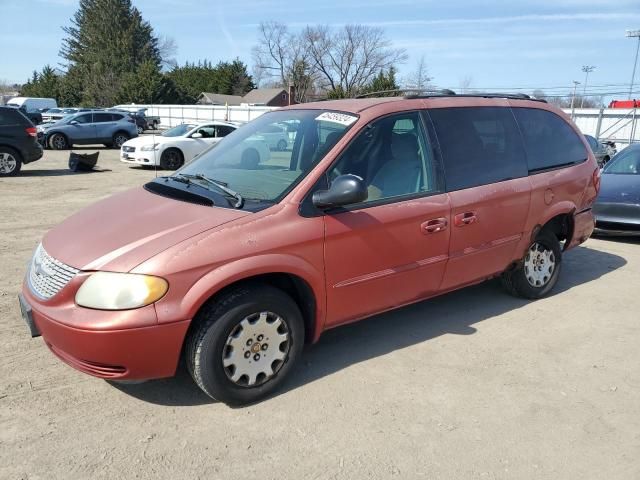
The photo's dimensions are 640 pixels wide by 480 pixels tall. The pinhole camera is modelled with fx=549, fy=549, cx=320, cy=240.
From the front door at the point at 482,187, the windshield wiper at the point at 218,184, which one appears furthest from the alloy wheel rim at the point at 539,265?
the windshield wiper at the point at 218,184

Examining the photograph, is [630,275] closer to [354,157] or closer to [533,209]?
[533,209]

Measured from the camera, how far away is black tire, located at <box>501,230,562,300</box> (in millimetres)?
5137

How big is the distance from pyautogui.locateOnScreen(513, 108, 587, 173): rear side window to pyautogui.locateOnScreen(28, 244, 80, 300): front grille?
387 centimetres

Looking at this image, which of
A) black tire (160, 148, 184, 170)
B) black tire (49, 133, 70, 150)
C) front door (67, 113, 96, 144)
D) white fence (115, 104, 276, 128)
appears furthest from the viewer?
white fence (115, 104, 276, 128)

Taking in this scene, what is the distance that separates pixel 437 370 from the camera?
383 centimetres

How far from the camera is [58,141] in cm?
2264

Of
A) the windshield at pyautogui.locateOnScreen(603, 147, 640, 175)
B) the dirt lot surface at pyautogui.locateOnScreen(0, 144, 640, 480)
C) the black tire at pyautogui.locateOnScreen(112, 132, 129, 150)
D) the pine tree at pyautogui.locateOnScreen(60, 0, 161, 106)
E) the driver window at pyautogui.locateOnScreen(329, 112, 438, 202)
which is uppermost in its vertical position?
the pine tree at pyautogui.locateOnScreen(60, 0, 161, 106)

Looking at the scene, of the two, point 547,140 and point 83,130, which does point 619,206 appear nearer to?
point 547,140

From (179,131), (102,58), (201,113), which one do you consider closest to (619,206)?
(179,131)

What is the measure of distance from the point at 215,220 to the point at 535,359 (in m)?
2.55

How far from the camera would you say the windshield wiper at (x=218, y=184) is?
3.47m

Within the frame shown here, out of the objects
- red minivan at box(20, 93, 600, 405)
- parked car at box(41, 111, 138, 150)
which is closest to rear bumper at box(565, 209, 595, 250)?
red minivan at box(20, 93, 600, 405)

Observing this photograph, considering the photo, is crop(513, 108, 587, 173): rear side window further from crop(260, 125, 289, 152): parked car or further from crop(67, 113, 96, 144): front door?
crop(67, 113, 96, 144): front door

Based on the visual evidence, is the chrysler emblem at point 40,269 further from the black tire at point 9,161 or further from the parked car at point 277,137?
the black tire at point 9,161
